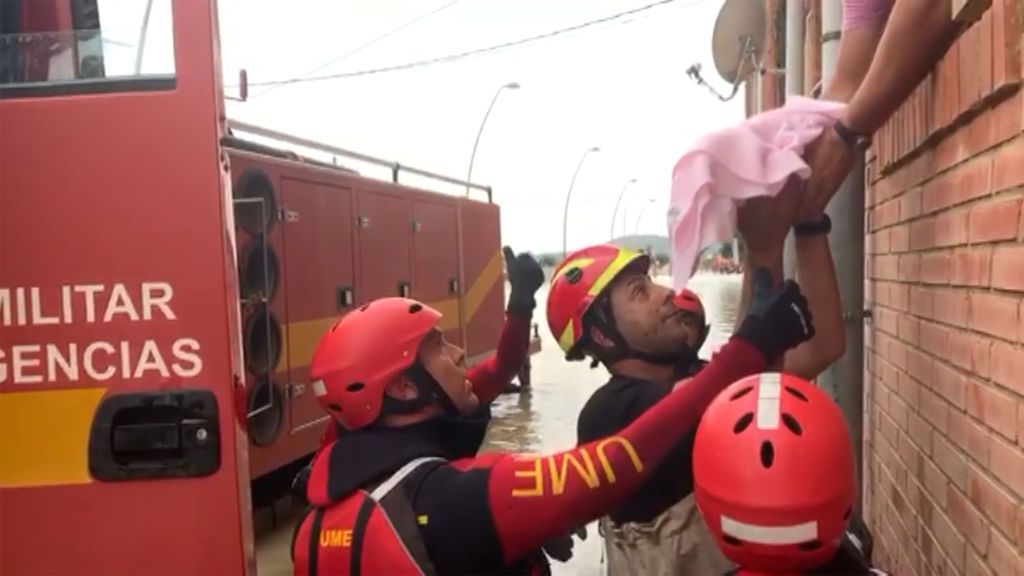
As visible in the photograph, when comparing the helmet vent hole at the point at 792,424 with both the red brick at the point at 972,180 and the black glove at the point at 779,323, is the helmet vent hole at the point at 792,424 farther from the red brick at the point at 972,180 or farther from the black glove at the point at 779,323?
the red brick at the point at 972,180

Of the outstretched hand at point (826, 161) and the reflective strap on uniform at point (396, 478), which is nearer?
the reflective strap on uniform at point (396, 478)

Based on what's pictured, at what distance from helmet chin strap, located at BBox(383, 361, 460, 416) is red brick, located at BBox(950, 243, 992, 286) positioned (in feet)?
3.63

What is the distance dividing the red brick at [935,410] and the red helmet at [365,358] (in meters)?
1.16

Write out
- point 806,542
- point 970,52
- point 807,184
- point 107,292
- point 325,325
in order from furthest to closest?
point 325,325
point 807,184
point 970,52
point 107,292
point 806,542

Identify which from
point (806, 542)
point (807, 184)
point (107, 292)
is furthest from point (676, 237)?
point (107, 292)

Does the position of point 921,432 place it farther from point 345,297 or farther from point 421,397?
point 345,297

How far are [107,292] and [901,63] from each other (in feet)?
5.36

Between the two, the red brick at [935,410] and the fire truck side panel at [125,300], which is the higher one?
the fire truck side panel at [125,300]

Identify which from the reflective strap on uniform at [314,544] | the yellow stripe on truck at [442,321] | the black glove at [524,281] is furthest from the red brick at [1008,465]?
the yellow stripe on truck at [442,321]

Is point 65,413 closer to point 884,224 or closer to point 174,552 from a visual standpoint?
point 174,552

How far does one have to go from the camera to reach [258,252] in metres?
6.09

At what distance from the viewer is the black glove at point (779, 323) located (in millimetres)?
2172

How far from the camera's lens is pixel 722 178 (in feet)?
7.43

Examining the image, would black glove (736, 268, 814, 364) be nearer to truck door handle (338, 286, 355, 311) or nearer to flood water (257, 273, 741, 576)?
flood water (257, 273, 741, 576)
